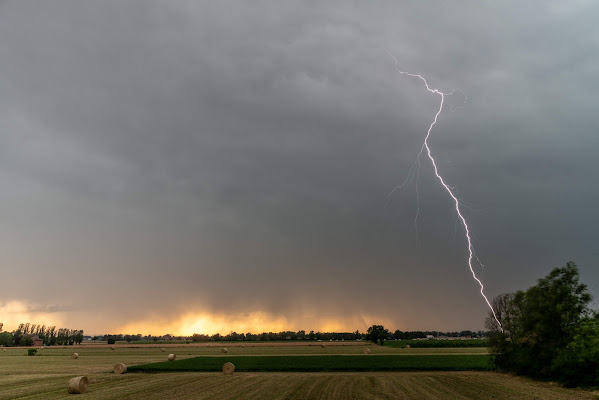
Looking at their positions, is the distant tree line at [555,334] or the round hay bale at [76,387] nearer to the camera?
the round hay bale at [76,387]

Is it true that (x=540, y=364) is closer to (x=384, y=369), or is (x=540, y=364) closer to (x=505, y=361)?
(x=505, y=361)

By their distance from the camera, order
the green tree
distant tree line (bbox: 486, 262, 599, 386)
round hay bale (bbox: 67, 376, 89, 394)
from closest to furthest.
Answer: round hay bale (bbox: 67, 376, 89, 394)
distant tree line (bbox: 486, 262, 599, 386)
the green tree

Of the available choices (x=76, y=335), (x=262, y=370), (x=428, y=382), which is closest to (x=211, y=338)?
(x=76, y=335)

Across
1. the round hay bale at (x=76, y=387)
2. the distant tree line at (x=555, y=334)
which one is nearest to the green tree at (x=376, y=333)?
the distant tree line at (x=555, y=334)

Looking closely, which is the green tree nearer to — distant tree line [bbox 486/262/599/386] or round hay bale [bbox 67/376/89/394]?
distant tree line [bbox 486/262/599/386]

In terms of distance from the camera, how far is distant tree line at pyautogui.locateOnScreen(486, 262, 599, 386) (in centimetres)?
2856

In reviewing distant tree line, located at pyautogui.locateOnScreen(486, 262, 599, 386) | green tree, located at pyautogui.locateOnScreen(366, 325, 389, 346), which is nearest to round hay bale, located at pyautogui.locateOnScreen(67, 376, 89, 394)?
distant tree line, located at pyautogui.locateOnScreen(486, 262, 599, 386)

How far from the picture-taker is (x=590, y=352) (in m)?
27.4

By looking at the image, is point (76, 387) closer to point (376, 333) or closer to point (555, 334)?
point (555, 334)

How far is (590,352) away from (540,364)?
24.6 feet

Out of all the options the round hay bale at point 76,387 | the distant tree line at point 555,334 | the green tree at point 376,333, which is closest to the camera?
the round hay bale at point 76,387

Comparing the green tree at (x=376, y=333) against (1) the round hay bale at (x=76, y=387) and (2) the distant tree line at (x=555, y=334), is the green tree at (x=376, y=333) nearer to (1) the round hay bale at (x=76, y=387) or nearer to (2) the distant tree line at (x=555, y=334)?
(2) the distant tree line at (x=555, y=334)

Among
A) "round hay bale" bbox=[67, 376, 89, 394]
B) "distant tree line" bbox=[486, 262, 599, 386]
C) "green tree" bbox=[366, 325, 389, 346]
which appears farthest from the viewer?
"green tree" bbox=[366, 325, 389, 346]

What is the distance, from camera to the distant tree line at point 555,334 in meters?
28.6
